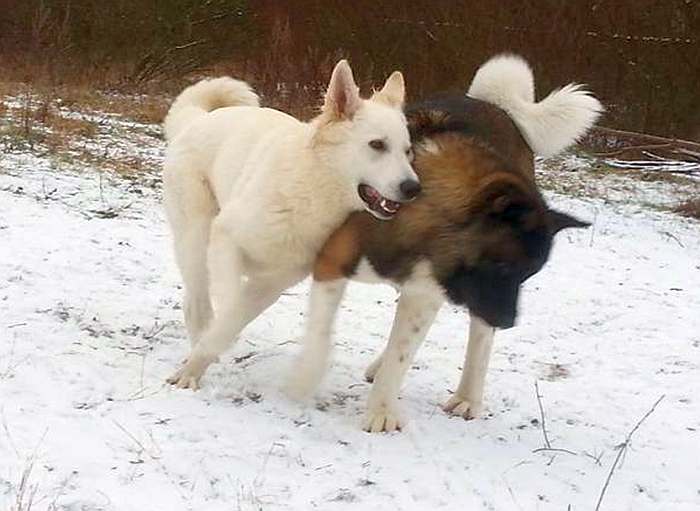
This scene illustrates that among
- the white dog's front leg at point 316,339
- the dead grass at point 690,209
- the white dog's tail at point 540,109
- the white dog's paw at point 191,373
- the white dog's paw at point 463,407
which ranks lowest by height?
the dead grass at point 690,209

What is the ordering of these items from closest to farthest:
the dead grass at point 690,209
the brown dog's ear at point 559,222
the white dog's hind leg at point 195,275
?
the brown dog's ear at point 559,222, the white dog's hind leg at point 195,275, the dead grass at point 690,209

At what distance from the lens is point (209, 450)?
3.08 metres

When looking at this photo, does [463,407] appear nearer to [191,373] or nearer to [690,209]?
[191,373]

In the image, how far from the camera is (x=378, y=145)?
3.59 meters

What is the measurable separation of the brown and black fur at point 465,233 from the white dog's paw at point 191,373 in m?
0.63

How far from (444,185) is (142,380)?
1.45 m

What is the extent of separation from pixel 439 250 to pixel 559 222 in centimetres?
47

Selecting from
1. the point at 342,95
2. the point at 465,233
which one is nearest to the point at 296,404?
the point at 465,233

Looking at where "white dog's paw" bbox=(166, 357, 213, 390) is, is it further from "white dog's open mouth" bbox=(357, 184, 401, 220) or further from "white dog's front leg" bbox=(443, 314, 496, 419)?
"white dog's front leg" bbox=(443, 314, 496, 419)

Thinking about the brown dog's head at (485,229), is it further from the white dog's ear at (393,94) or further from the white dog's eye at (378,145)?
the white dog's ear at (393,94)

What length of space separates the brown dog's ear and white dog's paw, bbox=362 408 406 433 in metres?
0.95

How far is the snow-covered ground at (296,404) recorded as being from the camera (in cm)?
290

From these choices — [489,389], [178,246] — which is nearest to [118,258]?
[178,246]

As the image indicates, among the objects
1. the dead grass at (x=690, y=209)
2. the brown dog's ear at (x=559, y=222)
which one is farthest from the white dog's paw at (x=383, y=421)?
the dead grass at (x=690, y=209)
